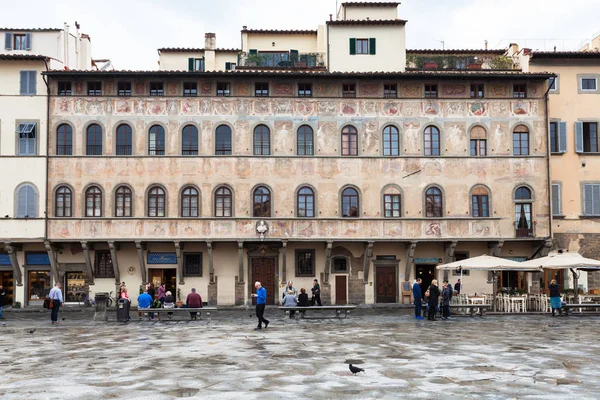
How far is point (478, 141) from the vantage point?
123 ft

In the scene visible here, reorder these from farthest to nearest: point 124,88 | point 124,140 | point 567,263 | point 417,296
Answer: point 124,88 < point 124,140 < point 567,263 < point 417,296

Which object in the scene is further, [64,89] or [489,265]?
[64,89]

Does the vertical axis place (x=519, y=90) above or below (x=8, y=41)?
below

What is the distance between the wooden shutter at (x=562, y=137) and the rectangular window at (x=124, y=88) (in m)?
21.6

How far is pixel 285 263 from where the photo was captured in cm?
3694

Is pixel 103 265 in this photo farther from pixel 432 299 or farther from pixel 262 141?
pixel 432 299

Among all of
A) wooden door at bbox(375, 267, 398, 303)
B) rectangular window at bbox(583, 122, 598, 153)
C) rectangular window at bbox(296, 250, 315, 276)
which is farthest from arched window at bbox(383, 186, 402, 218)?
rectangular window at bbox(583, 122, 598, 153)

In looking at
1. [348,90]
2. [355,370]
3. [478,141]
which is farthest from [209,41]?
[355,370]

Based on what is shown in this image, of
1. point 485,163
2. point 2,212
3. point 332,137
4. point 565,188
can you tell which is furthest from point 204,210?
point 565,188

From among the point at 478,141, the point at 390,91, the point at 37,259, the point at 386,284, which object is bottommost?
the point at 386,284

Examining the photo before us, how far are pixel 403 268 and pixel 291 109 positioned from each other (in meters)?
9.61

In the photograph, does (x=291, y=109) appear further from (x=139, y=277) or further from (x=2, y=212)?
(x=2, y=212)

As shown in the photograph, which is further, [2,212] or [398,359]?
[2,212]

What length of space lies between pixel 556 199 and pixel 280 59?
54.7ft
